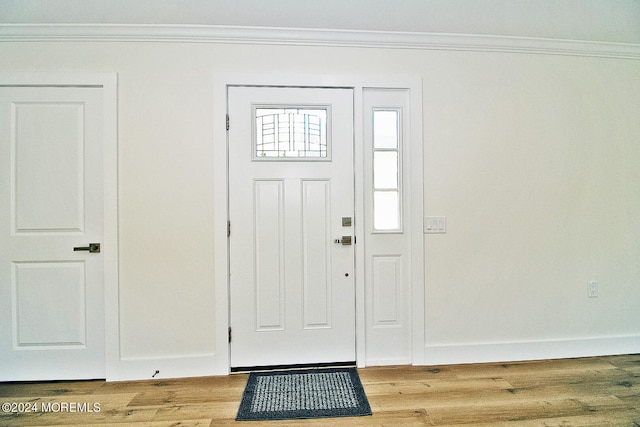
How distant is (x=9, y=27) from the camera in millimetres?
2014

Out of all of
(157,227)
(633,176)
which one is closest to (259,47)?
(157,227)

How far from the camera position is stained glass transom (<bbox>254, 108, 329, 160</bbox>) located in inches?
86.4

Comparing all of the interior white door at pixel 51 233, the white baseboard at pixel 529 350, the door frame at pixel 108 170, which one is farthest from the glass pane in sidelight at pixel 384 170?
the interior white door at pixel 51 233

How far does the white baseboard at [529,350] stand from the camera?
2234mm

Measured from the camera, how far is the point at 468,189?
228 cm

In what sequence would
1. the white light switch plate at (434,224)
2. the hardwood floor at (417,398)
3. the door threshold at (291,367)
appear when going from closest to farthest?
the hardwood floor at (417,398), the door threshold at (291,367), the white light switch plate at (434,224)

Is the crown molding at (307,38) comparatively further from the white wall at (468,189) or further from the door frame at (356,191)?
the door frame at (356,191)

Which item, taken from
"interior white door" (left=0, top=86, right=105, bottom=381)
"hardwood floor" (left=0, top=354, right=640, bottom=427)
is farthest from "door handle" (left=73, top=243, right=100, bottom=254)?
"hardwood floor" (left=0, top=354, right=640, bottom=427)

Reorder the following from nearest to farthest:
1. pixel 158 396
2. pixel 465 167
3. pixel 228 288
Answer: pixel 158 396, pixel 228 288, pixel 465 167

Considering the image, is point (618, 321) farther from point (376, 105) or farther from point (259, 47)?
point (259, 47)

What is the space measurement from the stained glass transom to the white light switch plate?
3.01ft

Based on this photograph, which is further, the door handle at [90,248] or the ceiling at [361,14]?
the door handle at [90,248]

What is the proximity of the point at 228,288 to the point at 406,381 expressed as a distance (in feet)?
4.60

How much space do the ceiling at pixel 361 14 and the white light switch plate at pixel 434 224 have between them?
4.59ft
